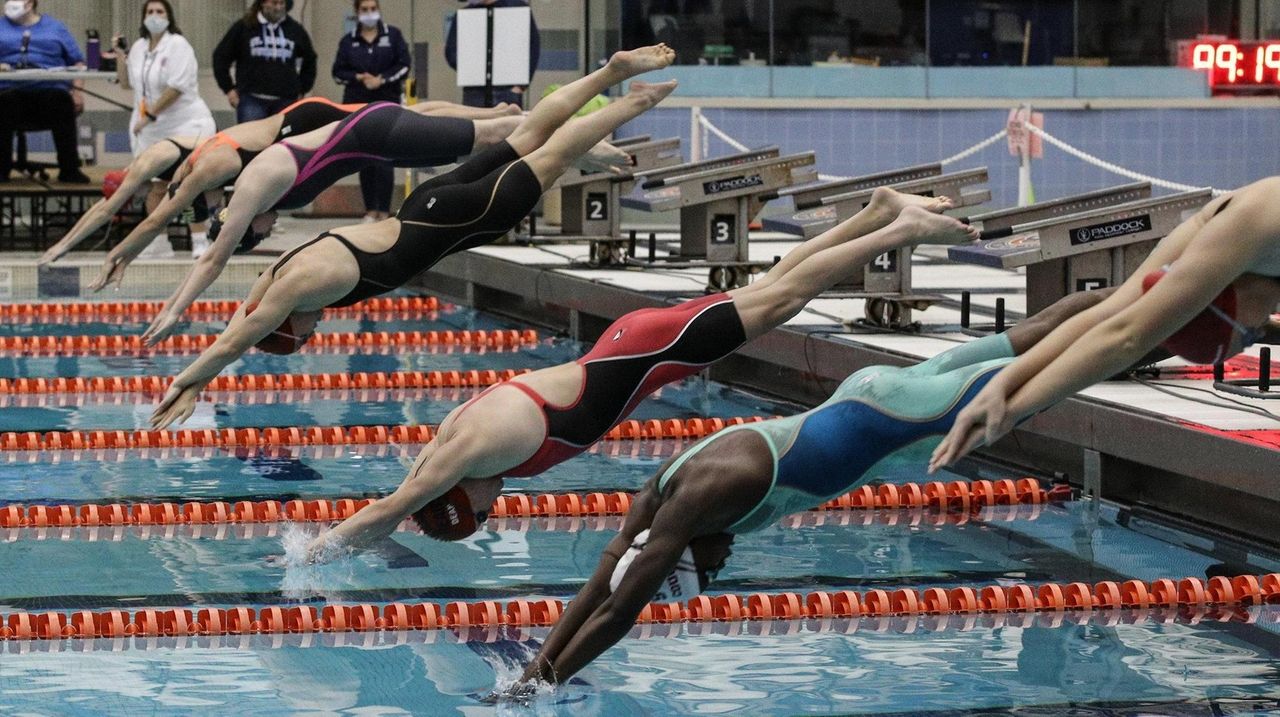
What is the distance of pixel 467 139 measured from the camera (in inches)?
296

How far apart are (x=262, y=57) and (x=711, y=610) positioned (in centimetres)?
861

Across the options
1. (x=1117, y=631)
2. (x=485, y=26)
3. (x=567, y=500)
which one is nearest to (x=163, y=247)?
(x=485, y=26)

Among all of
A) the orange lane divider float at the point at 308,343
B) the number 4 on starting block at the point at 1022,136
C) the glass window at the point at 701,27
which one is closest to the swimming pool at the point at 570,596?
the orange lane divider float at the point at 308,343

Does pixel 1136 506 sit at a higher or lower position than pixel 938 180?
lower

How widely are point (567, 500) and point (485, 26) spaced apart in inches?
256

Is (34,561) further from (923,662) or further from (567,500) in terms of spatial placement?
(923,662)

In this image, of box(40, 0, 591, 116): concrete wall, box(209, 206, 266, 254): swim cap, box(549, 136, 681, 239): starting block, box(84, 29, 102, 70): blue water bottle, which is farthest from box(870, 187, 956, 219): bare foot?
box(84, 29, 102, 70): blue water bottle

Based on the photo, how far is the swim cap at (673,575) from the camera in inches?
158

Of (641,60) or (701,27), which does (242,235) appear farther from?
(701,27)

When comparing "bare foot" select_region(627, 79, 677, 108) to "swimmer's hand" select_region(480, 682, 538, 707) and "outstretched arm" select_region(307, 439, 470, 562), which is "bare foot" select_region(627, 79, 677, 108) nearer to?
"outstretched arm" select_region(307, 439, 470, 562)

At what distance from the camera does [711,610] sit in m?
5.13

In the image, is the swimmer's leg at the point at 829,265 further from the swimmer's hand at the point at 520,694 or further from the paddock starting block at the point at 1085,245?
the paddock starting block at the point at 1085,245

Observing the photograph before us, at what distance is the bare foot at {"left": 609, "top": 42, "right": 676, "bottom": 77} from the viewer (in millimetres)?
6328

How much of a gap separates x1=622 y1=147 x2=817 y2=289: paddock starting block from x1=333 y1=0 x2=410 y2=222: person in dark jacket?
338 centimetres
